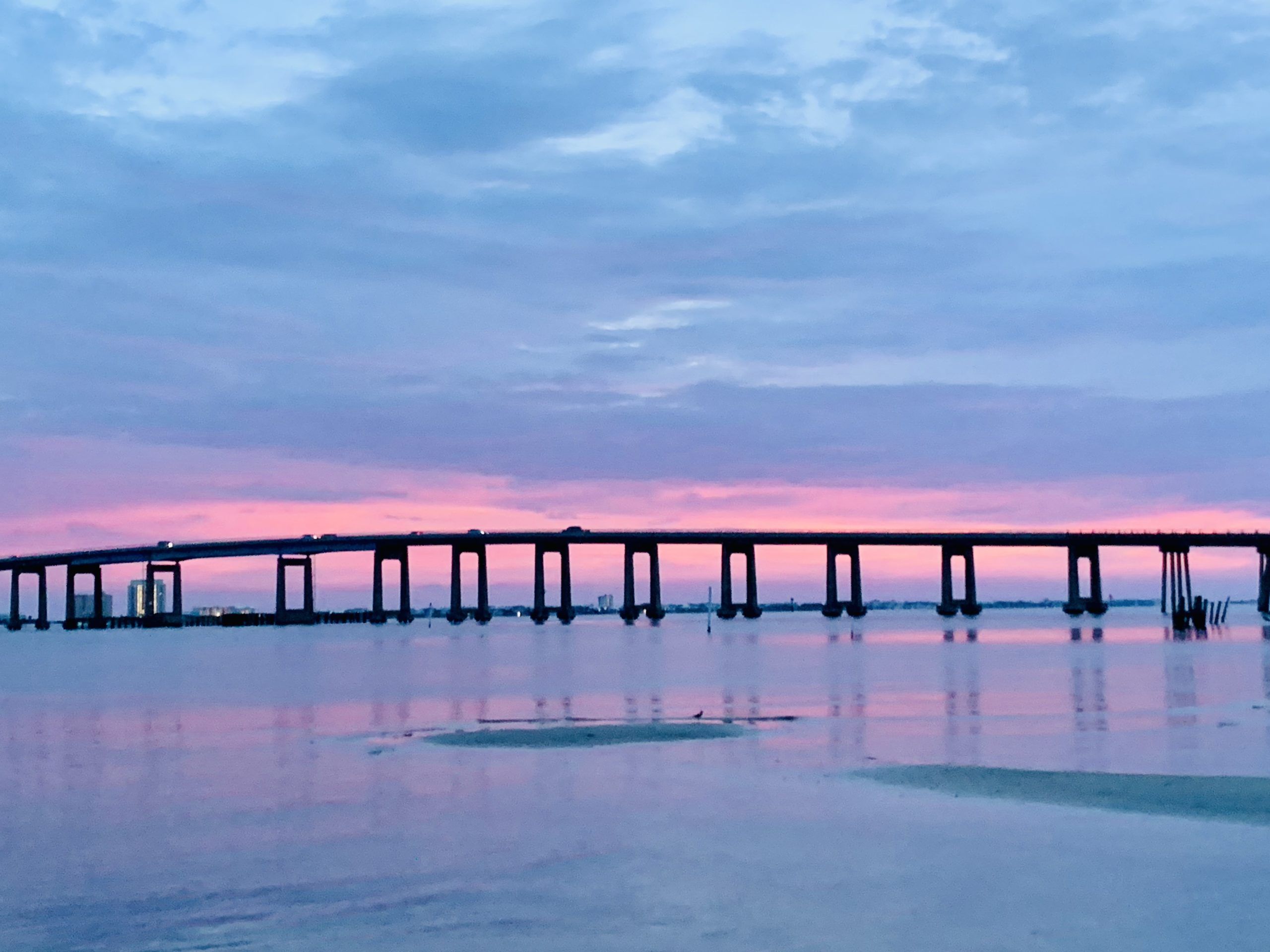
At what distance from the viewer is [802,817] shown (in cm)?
2219

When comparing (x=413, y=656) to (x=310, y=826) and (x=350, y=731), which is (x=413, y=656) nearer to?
(x=350, y=731)

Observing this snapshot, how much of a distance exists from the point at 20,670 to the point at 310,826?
240ft

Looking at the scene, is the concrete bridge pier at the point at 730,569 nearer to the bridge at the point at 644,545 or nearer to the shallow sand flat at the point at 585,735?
the bridge at the point at 644,545

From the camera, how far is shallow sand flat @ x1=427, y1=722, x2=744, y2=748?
34.4m

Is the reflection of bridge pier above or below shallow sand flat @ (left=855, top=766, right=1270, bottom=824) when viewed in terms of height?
below

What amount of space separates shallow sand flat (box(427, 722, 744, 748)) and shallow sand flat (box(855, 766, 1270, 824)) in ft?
27.2

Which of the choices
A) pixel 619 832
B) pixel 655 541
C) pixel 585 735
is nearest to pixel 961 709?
pixel 585 735

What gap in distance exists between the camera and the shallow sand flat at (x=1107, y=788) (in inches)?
879

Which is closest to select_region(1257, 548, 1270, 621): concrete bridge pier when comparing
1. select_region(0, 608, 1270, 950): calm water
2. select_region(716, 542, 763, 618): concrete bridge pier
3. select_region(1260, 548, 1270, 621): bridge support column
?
select_region(1260, 548, 1270, 621): bridge support column

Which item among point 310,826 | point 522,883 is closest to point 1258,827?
point 522,883

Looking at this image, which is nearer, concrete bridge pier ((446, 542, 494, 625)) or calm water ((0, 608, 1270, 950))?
calm water ((0, 608, 1270, 950))

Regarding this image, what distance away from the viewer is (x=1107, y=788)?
80.8ft

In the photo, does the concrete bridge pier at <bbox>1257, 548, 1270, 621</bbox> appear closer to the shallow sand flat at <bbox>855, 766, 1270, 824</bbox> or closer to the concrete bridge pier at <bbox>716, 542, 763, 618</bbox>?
the concrete bridge pier at <bbox>716, 542, 763, 618</bbox>

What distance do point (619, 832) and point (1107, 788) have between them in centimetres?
905
